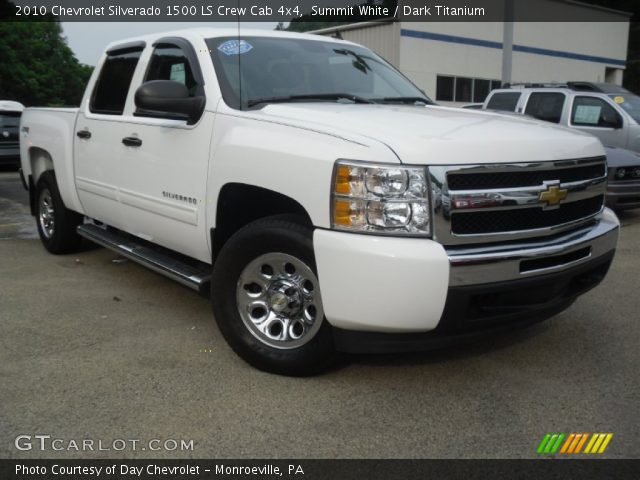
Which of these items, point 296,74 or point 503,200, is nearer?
point 503,200

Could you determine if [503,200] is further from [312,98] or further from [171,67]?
[171,67]

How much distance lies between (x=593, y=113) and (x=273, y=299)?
928cm

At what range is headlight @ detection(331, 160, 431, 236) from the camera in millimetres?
2900

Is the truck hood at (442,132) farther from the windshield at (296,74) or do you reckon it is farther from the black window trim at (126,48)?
the black window trim at (126,48)

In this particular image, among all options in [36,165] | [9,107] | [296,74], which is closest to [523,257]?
[296,74]

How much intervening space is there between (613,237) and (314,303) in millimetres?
1827

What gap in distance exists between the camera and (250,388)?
10.9ft

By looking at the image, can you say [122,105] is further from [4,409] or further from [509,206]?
[509,206]

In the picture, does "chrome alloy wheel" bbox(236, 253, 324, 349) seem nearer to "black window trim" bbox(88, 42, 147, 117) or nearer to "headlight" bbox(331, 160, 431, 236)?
"headlight" bbox(331, 160, 431, 236)

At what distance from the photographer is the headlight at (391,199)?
9.52ft

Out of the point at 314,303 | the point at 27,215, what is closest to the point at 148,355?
the point at 314,303

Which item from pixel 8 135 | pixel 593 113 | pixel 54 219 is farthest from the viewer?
pixel 8 135

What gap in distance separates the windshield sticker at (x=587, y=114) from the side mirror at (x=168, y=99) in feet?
29.1

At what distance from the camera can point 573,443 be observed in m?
2.83
